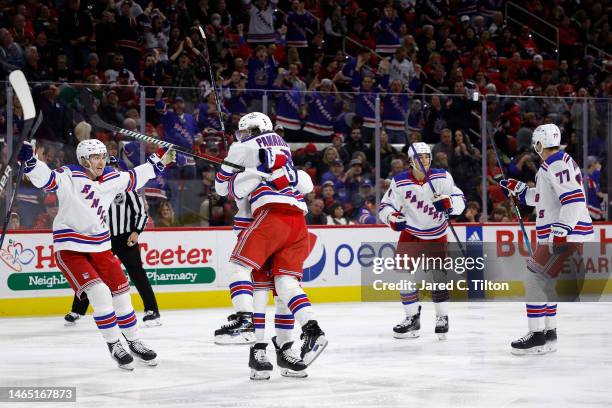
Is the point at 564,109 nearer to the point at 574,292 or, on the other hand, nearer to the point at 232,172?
the point at 574,292

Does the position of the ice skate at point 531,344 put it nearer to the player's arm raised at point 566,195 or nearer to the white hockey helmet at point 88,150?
the player's arm raised at point 566,195

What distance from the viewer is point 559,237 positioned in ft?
21.9

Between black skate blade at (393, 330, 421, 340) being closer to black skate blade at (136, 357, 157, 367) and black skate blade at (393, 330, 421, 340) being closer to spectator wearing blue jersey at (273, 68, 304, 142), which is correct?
black skate blade at (136, 357, 157, 367)

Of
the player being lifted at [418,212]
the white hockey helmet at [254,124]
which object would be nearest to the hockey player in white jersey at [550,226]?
the player being lifted at [418,212]

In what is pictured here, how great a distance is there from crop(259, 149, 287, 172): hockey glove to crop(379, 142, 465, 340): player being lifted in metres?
2.12

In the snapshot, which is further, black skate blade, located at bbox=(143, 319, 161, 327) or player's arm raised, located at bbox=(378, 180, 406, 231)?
black skate blade, located at bbox=(143, 319, 161, 327)

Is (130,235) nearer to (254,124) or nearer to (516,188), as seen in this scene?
(254,124)

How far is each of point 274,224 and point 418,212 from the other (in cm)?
227

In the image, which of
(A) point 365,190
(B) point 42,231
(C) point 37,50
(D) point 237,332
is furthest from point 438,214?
(C) point 37,50

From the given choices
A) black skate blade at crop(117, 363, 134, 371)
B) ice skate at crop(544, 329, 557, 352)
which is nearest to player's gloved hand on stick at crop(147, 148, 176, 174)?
black skate blade at crop(117, 363, 134, 371)

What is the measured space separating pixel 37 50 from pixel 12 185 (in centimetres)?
255

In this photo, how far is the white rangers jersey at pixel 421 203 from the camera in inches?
310

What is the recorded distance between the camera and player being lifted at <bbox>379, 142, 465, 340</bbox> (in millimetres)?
7820

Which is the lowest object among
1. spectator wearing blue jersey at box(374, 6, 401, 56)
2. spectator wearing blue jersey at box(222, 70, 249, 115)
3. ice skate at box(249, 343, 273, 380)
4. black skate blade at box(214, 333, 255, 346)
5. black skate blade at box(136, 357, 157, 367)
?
black skate blade at box(214, 333, 255, 346)
